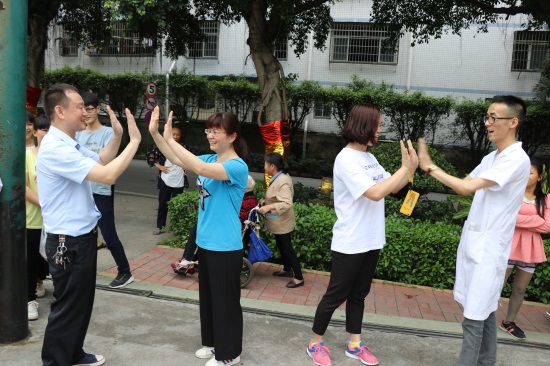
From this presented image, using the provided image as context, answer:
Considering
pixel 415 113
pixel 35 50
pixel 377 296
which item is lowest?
pixel 377 296

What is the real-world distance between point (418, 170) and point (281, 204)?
362 centimetres

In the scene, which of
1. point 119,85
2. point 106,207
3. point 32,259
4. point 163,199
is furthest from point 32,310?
point 119,85

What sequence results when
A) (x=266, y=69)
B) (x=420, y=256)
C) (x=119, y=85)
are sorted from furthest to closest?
(x=119, y=85) → (x=266, y=69) → (x=420, y=256)

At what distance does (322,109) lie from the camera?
61.1 ft

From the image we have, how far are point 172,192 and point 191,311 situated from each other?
3169mm

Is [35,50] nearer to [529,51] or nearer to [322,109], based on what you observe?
[322,109]

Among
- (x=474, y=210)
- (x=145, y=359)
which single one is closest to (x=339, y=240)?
(x=474, y=210)

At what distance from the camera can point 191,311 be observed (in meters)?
4.50

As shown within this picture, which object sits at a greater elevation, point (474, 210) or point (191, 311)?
point (474, 210)

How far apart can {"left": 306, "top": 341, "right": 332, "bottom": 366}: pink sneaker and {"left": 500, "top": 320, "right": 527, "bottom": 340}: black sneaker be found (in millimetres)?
1652

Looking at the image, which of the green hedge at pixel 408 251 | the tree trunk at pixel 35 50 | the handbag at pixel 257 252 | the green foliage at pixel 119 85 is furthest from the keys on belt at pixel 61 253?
the green foliage at pixel 119 85

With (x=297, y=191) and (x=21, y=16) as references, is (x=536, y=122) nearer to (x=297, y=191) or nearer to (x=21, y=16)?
(x=297, y=191)

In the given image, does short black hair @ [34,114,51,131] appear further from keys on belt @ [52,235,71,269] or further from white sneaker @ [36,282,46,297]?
keys on belt @ [52,235,71,269]

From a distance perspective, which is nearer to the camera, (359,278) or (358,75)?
(359,278)
